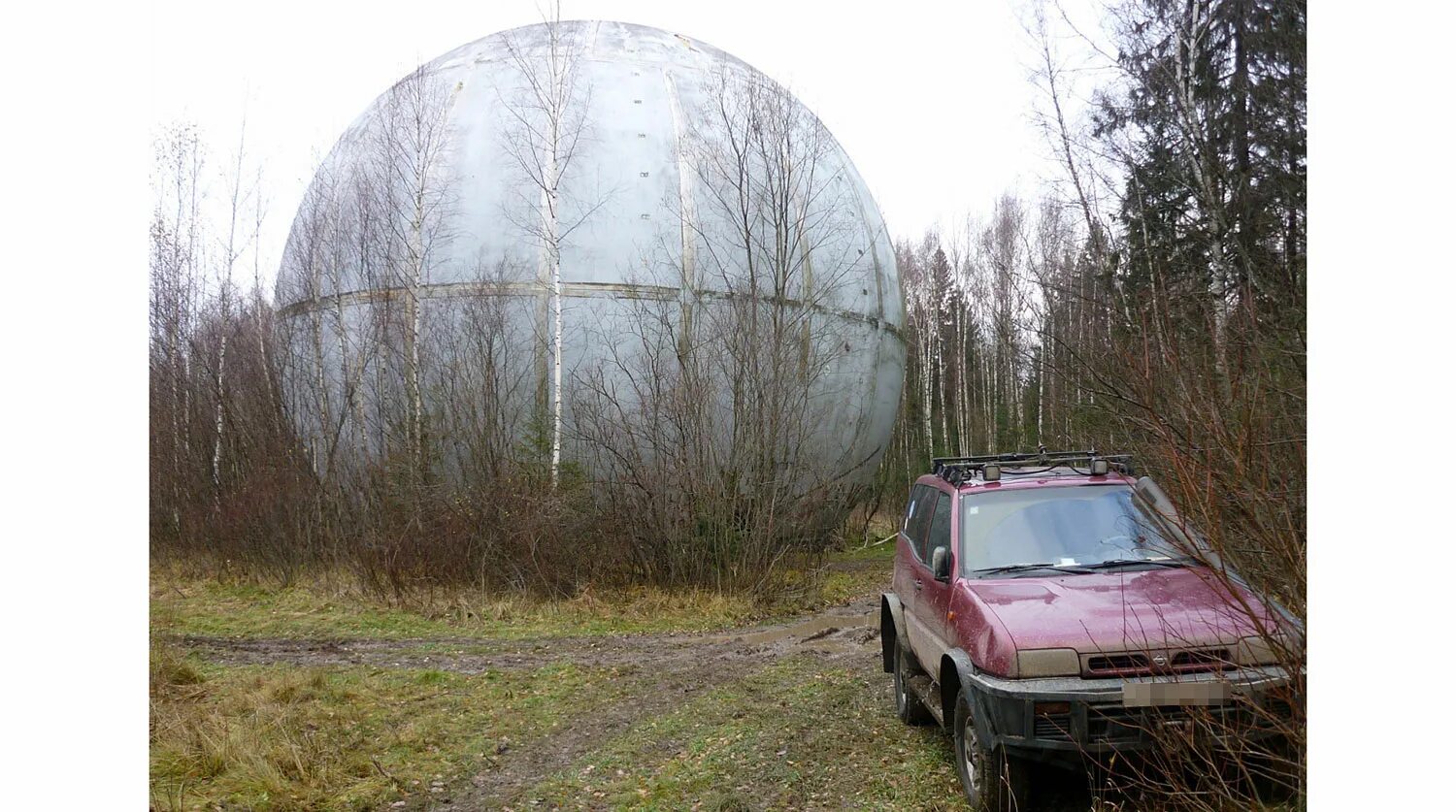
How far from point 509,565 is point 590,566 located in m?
1.12

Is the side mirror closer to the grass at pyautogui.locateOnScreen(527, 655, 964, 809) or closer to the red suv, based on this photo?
the red suv

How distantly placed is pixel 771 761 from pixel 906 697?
1168 mm

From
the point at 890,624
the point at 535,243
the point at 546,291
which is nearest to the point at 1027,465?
the point at 890,624

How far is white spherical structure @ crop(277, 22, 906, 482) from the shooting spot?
1512 cm

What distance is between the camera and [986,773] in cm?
468

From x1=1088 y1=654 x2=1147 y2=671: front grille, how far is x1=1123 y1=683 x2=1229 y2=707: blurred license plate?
22 centimetres

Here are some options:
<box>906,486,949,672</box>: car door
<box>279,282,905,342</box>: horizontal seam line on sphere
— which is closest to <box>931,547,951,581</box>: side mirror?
<box>906,486,949,672</box>: car door

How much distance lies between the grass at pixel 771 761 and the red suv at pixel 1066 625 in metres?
0.38

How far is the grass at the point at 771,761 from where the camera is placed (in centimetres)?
548

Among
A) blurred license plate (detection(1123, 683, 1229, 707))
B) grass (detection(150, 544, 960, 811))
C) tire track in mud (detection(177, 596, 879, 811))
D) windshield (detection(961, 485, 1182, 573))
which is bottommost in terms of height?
tire track in mud (detection(177, 596, 879, 811))

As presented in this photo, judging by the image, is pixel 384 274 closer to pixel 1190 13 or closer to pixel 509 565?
pixel 509 565

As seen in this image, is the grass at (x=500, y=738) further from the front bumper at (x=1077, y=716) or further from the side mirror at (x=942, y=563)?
the side mirror at (x=942, y=563)

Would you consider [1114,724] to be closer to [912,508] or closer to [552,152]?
[912,508]

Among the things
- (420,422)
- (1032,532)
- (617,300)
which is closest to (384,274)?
(420,422)
